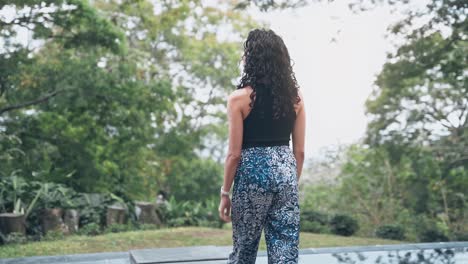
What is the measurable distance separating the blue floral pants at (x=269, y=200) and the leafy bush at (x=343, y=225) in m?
6.53

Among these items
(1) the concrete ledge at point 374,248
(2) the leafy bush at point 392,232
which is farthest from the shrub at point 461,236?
(1) the concrete ledge at point 374,248

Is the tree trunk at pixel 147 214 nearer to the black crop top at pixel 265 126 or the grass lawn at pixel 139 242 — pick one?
the grass lawn at pixel 139 242

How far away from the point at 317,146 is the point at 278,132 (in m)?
9.45

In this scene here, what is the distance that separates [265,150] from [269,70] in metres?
0.35

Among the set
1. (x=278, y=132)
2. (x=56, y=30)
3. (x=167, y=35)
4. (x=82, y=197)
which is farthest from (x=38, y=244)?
(x=167, y=35)

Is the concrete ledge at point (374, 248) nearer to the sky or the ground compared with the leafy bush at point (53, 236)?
nearer to the ground

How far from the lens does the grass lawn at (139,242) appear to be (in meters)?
6.89

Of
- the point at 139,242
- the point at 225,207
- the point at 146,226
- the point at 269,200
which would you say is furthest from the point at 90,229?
the point at 269,200

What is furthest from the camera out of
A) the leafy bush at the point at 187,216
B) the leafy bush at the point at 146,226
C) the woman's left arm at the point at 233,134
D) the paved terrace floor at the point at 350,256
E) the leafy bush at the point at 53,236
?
the leafy bush at the point at 187,216

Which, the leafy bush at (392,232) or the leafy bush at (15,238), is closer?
the leafy bush at (15,238)

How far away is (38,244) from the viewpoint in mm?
7438

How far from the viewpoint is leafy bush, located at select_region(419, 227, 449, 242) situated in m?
8.41

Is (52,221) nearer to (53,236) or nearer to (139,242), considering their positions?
(53,236)

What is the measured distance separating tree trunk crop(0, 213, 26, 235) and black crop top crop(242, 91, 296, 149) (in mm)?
5876
